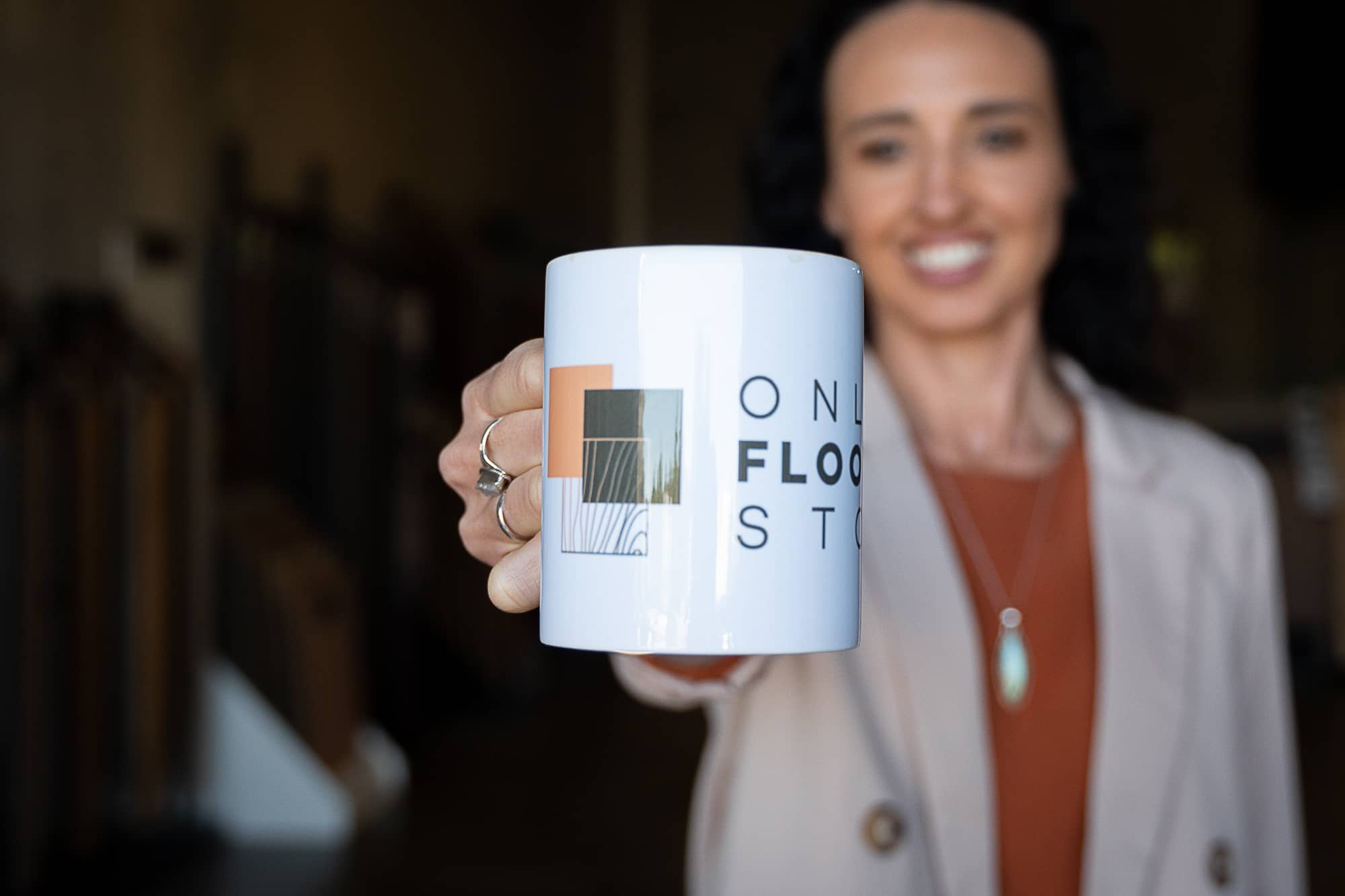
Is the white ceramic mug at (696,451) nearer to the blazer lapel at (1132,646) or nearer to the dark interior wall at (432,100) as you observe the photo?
the blazer lapel at (1132,646)

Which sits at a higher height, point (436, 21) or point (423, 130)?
point (436, 21)

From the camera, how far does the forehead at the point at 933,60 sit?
1087 mm

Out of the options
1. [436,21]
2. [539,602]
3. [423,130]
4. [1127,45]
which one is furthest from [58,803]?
[1127,45]

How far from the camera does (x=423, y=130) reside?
536 centimetres

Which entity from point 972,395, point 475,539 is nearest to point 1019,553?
point 972,395

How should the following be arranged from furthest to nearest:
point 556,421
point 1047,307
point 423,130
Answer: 1. point 423,130
2. point 1047,307
3. point 556,421

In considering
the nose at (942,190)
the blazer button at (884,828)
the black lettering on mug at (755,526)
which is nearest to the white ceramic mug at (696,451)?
the black lettering on mug at (755,526)

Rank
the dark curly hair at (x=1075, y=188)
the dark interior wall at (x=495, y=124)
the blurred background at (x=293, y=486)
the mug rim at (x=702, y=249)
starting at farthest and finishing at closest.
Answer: the dark interior wall at (x=495, y=124), the blurred background at (x=293, y=486), the dark curly hair at (x=1075, y=188), the mug rim at (x=702, y=249)

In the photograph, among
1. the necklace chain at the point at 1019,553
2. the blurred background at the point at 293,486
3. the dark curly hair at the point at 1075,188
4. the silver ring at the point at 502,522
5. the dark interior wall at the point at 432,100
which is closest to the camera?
the silver ring at the point at 502,522

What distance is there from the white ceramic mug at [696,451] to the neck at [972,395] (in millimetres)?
687

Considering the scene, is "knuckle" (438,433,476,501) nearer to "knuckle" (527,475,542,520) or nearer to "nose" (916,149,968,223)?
"knuckle" (527,475,542,520)

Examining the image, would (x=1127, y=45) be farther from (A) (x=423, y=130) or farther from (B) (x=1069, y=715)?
(B) (x=1069, y=715)

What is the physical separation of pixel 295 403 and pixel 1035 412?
298 centimetres

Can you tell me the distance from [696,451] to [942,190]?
0.64m
